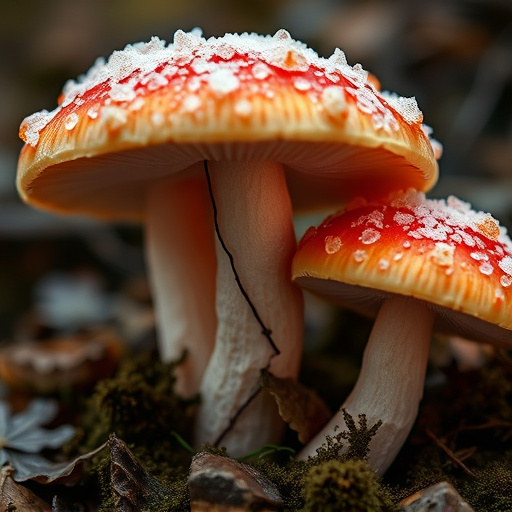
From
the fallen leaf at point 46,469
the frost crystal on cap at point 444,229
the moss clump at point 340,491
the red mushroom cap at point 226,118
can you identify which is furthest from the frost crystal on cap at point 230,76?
the fallen leaf at point 46,469

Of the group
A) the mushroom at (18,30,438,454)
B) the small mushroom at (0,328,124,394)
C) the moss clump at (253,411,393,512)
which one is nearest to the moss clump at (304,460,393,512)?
the moss clump at (253,411,393,512)

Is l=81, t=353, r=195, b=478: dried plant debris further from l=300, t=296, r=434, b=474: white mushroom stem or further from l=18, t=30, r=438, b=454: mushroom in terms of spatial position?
l=300, t=296, r=434, b=474: white mushroom stem

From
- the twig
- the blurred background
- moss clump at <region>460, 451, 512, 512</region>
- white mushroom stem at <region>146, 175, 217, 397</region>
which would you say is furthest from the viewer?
the blurred background

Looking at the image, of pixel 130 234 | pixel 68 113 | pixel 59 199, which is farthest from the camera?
pixel 130 234

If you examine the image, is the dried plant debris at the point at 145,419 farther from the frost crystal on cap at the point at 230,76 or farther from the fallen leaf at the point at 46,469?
the frost crystal on cap at the point at 230,76

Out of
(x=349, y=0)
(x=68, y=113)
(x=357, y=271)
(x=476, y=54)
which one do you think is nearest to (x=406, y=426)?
(x=357, y=271)

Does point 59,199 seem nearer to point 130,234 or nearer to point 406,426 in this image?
point 406,426
